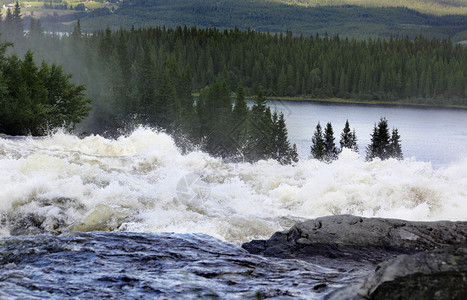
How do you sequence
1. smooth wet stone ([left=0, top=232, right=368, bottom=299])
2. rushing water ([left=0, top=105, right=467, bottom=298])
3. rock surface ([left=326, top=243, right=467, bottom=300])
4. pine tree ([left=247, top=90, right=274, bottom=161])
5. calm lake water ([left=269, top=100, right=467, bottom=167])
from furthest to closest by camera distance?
1. calm lake water ([left=269, top=100, right=467, bottom=167])
2. pine tree ([left=247, top=90, right=274, bottom=161])
3. rushing water ([left=0, top=105, right=467, bottom=298])
4. smooth wet stone ([left=0, top=232, right=368, bottom=299])
5. rock surface ([left=326, top=243, right=467, bottom=300])

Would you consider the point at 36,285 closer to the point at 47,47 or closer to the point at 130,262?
the point at 130,262

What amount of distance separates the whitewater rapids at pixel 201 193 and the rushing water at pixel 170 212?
0.06m

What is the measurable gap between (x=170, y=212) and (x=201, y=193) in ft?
17.7

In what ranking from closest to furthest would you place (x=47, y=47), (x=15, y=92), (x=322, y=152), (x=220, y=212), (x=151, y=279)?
1. (x=151, y=279)
2. (x=220, y=212)
3. (x=15, y=92)
4. (x=322, y=152)
5. (x=47, y=47)

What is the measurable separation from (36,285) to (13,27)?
203186 millimetres

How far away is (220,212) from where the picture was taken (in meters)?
23.1

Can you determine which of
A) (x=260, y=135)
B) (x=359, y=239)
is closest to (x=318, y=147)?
(x=260, y=135)

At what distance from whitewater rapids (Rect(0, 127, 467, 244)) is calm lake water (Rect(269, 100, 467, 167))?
39931 mm

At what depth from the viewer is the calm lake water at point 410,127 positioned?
101000 millimetres

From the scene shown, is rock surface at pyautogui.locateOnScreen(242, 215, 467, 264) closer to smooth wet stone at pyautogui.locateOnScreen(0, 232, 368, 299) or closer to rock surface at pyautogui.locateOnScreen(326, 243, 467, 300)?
smooth wet stone at pyautogui.locateOnScreen(0, 232, 368, 299)

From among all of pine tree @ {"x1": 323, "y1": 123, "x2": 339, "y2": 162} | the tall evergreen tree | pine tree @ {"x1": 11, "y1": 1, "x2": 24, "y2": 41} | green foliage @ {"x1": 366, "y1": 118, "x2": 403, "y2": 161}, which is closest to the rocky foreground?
the tall evergreen tree

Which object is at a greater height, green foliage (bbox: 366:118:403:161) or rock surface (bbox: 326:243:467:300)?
rock surface (bbox: 326:243:467:300)

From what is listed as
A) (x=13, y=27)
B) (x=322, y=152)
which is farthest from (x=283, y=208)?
(x=13, y=27)

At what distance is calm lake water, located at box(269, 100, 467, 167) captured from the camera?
101000mm
